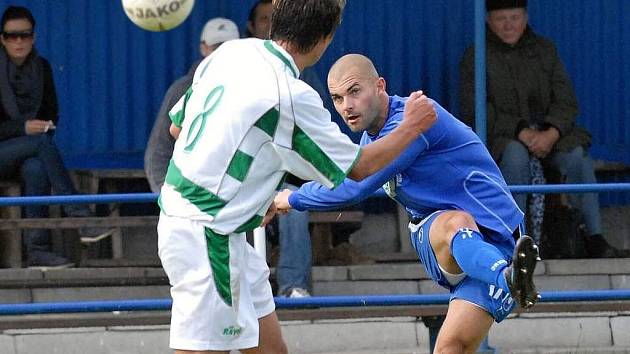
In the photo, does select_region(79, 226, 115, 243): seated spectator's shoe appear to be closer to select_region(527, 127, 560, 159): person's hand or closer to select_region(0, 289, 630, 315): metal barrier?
select_region(0, 289, 630, 315): metal barrier

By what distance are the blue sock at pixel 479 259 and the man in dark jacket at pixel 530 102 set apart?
3.98 meters

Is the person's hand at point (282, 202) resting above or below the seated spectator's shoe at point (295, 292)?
Result: above

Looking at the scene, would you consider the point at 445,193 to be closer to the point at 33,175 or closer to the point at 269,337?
the point at 269,337

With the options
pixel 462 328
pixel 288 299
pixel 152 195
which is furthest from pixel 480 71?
pixel 462 328

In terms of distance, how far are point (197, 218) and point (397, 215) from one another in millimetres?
5558

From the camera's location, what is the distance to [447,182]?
645cm

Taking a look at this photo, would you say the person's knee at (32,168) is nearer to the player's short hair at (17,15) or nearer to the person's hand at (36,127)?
the person's hand at (36,127)

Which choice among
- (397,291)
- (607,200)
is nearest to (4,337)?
(397,291)

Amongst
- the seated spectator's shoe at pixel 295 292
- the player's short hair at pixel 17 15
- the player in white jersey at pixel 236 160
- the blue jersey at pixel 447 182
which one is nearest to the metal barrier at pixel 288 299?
the seated spectator's shoe at pixel 295 292

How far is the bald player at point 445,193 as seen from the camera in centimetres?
638

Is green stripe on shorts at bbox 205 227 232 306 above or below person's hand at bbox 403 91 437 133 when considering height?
below

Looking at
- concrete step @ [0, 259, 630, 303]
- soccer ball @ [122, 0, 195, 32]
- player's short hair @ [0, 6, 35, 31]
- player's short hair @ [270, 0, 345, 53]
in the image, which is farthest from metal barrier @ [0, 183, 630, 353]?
player's short hair @ [270, 0, 345, 53]

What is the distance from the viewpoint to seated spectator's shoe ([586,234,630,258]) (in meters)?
10.4

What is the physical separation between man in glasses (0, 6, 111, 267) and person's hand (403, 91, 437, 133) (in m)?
4.78
